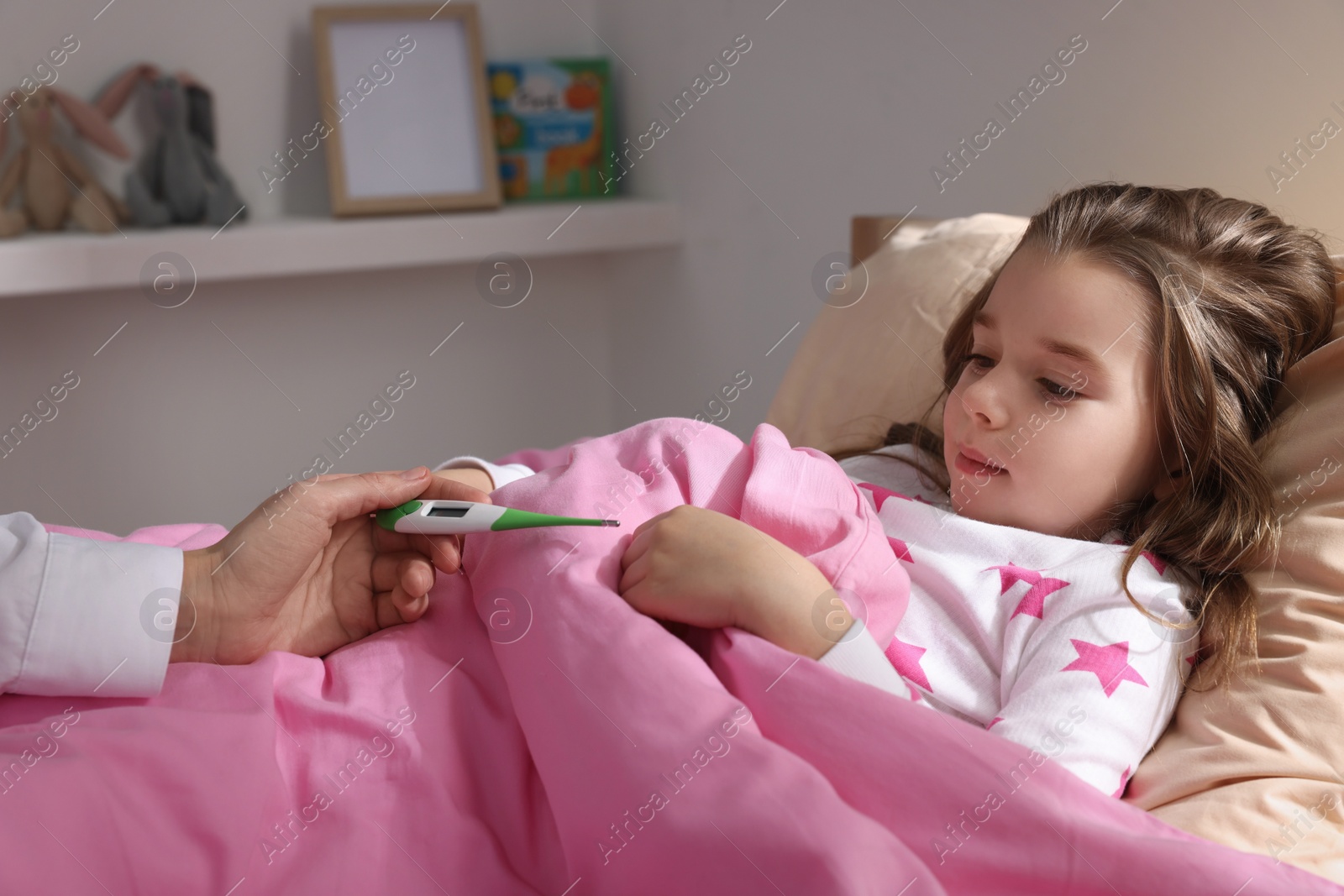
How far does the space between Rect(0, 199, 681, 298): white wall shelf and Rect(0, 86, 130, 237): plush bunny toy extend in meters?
0.03

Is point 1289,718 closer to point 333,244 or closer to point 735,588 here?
point 735,588

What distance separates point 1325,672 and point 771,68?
142cm

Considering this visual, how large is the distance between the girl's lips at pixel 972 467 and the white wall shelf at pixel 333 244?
143cm

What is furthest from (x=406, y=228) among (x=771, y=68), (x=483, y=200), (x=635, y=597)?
(x=635, y=597)

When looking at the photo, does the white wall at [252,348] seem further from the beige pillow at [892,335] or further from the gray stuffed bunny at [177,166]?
the beige pillow at [892,335]

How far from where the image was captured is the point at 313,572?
82 centimetres

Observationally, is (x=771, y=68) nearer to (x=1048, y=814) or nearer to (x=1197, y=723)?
(x=1197, y=723)

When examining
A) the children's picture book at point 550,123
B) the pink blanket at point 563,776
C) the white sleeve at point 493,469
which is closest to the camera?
the pink blanket at point 563,776

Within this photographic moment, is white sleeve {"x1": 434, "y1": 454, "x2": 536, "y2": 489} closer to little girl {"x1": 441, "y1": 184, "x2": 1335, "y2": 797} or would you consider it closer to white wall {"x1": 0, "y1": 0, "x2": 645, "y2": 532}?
little girl {"x1": 441, "y1": 184, "x2": 1335, "y2": 797}

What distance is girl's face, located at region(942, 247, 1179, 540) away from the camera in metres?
0.83

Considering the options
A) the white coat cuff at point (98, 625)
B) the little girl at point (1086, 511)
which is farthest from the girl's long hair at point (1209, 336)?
the white coat cuff at point (98, 625)

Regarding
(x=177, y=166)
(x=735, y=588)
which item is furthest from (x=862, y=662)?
(x=177, y=166)

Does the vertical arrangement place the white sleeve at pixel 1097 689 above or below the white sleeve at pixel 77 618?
below

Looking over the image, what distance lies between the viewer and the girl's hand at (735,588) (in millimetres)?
682
